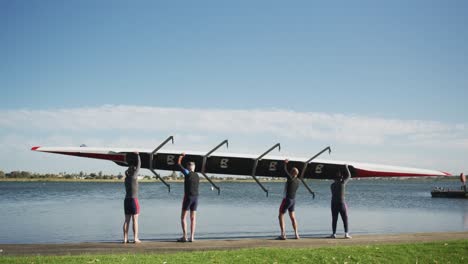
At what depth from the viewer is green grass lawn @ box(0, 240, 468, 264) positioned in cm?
772

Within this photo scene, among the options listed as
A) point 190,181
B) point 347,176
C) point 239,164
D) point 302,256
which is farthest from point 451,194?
point 302,256

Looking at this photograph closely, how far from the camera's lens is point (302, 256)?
8289 millimetres

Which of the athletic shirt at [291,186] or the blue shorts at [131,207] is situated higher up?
the athletic shirt at [291,186]

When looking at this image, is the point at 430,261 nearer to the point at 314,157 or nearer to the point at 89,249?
the point at 314,157

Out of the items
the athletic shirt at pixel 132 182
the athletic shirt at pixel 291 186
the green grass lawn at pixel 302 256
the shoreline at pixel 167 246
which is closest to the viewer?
the green grass lawn at pixel 302 256

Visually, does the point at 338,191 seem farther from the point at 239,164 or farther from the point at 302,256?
the point at 302,256

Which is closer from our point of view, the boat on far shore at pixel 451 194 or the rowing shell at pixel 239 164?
the rowing shell at pixel 239 164

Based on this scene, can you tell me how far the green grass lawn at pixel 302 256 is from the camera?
25.3 feet

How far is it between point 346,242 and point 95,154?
622cm

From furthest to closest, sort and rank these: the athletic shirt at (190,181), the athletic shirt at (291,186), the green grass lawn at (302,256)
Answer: the athletic shirt at (291,186) < the athletic shirt at (190,181) < the green grass lawn at (302,256)

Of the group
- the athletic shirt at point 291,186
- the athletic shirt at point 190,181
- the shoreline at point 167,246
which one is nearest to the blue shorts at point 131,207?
the shoreline at point 167,246

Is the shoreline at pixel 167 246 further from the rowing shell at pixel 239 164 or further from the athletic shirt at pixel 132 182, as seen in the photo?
the rowing shell at pixel 239 164

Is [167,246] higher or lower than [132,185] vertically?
lower

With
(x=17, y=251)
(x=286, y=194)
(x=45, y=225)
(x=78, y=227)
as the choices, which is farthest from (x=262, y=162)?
(x=45, y=225)
